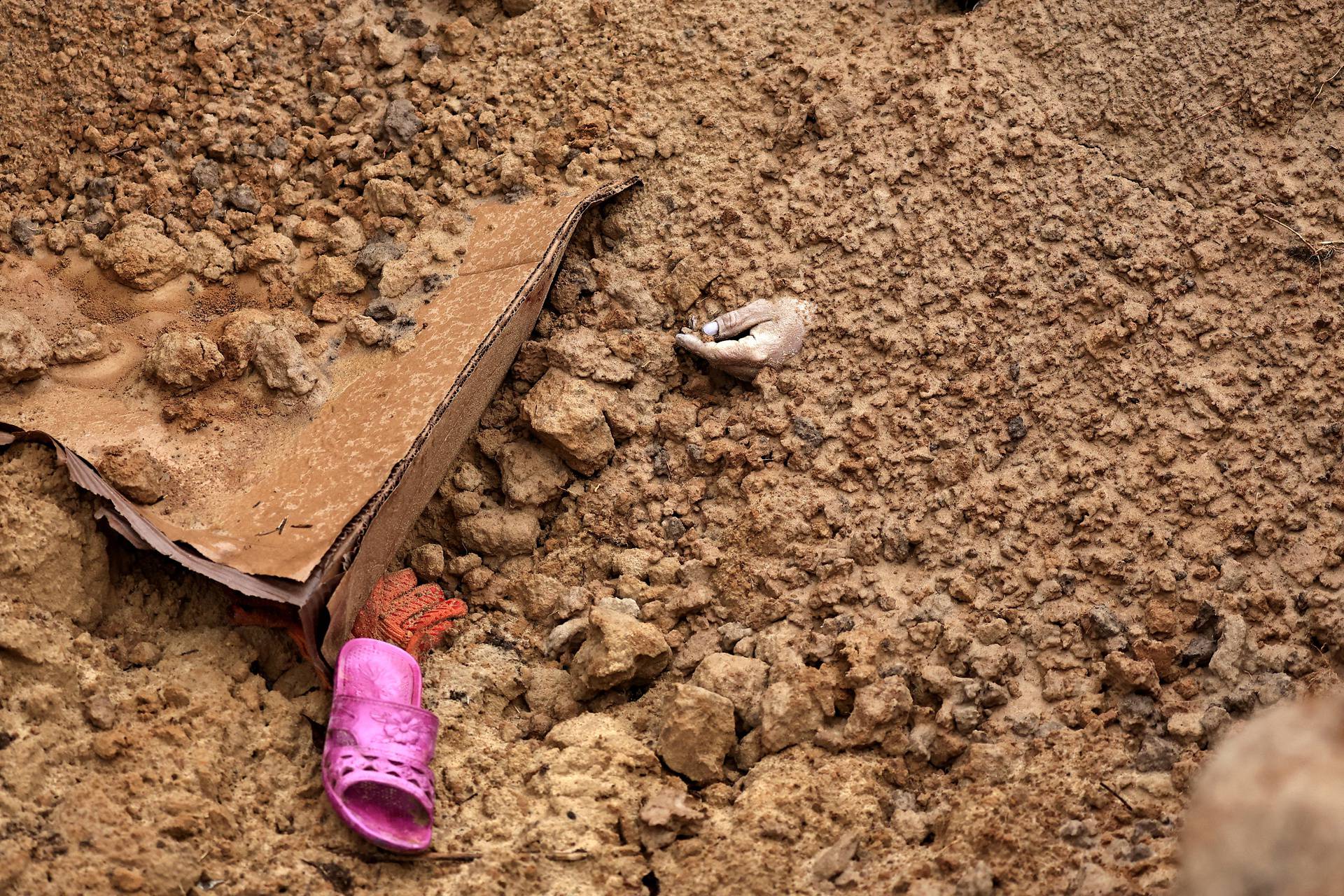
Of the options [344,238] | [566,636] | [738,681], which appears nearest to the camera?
[738,681]

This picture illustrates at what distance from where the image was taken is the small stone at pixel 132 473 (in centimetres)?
230

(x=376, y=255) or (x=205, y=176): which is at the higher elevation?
(x=205, y=176)

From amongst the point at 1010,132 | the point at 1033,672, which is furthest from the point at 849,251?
the point at 1033,672

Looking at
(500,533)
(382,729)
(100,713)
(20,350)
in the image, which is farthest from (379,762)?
(20,350)

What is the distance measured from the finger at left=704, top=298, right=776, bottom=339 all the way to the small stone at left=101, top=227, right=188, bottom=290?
134 centimetres

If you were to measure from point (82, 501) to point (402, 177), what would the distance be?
1.19 metres

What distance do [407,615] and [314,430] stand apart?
1.67 ft

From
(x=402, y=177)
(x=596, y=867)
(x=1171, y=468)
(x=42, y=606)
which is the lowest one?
(x=596, y=867)

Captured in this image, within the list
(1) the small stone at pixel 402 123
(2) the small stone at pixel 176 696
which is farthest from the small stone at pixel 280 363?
(2) the small stone at pixel 176 696

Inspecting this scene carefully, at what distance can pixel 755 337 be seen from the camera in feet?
→ 8.54

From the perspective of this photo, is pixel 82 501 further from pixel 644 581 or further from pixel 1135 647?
pixel 1135 647

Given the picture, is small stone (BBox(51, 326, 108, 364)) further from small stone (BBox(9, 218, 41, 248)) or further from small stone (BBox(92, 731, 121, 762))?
small stone (BBox(92, 731, 121, 762))

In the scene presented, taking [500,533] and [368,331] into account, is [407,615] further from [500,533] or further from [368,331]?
[368,331]

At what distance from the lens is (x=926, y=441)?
2.47 metres
